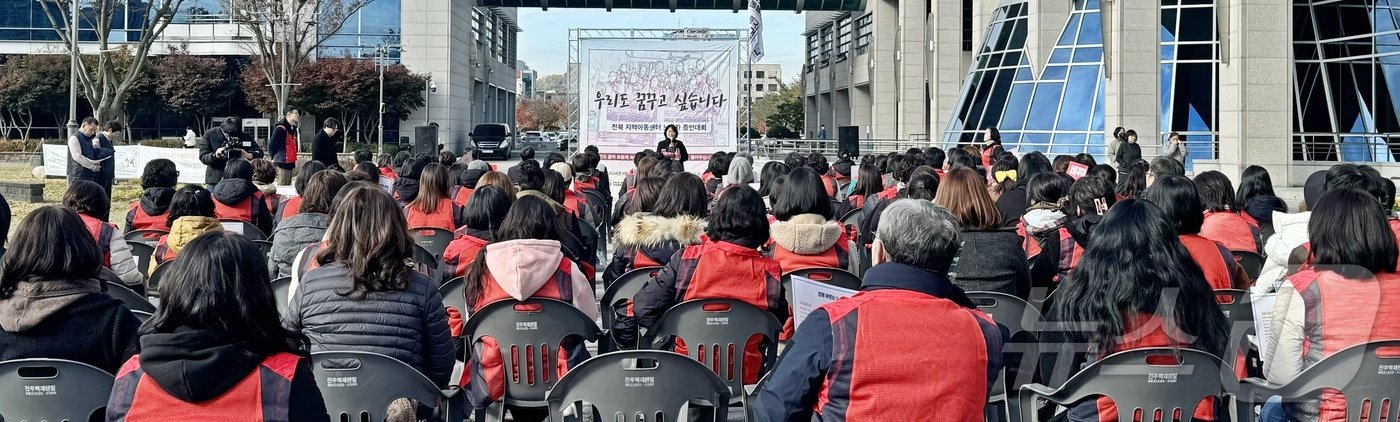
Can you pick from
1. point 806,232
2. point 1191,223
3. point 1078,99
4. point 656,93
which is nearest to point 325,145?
point 656,93

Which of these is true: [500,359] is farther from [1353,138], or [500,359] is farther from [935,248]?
[1353,138]

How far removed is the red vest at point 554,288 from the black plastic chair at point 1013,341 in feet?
5.84

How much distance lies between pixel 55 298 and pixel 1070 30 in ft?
101

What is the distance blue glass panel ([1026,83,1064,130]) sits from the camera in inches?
1256

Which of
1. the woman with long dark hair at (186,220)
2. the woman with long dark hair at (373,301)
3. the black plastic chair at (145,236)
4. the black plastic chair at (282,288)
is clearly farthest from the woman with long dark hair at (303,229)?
the woman with long dark hair at (373,301)

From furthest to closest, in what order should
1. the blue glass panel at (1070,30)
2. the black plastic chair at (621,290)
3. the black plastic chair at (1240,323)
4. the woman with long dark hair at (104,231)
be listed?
the blue glass panel at (1070,30)
the woman with long dark hair at (104,231)
the black plastic chair at (621,290)
the black plastic chair at (1240,323)

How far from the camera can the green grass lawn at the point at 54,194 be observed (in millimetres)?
19431

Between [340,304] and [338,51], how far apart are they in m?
54.2

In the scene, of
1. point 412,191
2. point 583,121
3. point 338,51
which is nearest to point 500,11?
point 338,51

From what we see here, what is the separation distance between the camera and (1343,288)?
4.50 m

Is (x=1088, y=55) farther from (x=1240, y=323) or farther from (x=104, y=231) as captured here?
(x=104, y=231)

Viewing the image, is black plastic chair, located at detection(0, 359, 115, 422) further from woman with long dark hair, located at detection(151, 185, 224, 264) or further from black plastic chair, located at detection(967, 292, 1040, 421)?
woman with long dark hair, located at detection(151, 185, 224, 264)

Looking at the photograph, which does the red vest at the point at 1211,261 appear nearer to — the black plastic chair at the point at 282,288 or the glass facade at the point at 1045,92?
the black plastic chair at the point at 282,288

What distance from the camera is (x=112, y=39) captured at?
2347 inches
